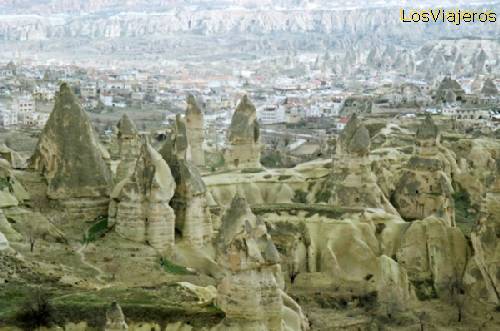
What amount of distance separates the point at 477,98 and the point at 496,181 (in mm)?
51599

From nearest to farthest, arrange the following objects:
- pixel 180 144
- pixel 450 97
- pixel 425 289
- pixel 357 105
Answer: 1. pixel 180 144
2. pixel 425 289
3. pixel 450 97
4. pixel 357 105

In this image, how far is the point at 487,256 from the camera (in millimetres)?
28156

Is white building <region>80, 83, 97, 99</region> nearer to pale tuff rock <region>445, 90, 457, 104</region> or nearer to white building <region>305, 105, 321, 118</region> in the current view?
white building <region>305, 105, 321, 118</region>

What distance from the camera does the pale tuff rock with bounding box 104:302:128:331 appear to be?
619 inches

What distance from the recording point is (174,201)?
81.4 feet

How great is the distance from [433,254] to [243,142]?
41.9 ft

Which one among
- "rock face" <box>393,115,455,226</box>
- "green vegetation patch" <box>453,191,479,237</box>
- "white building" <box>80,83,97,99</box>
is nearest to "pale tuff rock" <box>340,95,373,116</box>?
"white building" <box>80,83,97,99</box>

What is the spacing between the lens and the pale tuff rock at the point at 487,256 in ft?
91.1

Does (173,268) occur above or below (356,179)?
below

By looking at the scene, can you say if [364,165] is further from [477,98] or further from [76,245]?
[477,98]

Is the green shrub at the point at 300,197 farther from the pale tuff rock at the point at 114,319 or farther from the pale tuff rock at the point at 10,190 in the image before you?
the pale tuff rock at the point at 114,319

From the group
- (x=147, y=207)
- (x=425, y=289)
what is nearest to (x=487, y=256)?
A: (x=425, y=289)

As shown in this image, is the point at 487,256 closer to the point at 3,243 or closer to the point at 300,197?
the point at 300,197

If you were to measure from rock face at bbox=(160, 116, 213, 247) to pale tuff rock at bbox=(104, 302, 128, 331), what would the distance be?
858cm
